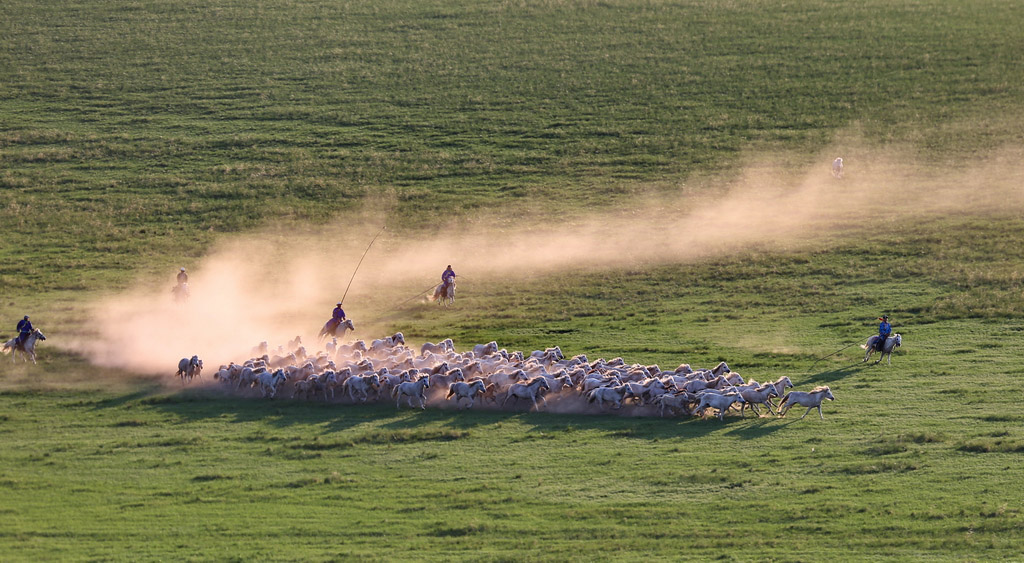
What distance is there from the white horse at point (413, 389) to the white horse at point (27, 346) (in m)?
13.4

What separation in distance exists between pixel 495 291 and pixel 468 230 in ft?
30.6

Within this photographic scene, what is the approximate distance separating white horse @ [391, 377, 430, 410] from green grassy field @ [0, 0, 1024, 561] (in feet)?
2.32

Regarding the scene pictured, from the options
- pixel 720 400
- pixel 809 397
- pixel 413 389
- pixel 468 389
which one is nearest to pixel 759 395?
pixel 720 400

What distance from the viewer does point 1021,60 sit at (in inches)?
3051

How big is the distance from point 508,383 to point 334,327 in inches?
375

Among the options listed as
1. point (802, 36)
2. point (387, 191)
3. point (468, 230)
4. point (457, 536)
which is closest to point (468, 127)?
point (387, 191)

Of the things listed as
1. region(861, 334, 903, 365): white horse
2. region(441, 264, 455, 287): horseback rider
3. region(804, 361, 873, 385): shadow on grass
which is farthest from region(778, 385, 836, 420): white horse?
region(441, 264, 455, 287): horseback rider

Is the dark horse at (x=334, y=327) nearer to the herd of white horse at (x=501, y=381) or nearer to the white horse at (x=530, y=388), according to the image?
the herd of white horse at (x=501, y=381)

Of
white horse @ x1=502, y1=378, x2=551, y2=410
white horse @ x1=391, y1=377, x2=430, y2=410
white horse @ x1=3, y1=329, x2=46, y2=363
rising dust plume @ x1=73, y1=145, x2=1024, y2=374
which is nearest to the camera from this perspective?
white horse @ x1=502, y1=378, x2=551, y2=410

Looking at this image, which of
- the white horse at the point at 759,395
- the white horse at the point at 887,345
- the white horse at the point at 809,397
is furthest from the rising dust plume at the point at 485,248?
the white horse at the point at 809,397

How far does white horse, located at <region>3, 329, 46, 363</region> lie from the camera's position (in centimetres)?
3884

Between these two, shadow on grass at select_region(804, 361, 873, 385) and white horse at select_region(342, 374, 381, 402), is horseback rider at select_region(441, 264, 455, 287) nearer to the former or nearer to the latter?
white horse at select_region(342, 374, 381, 402)

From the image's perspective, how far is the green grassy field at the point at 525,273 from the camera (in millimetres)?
26969

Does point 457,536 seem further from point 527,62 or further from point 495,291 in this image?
point 527,62
